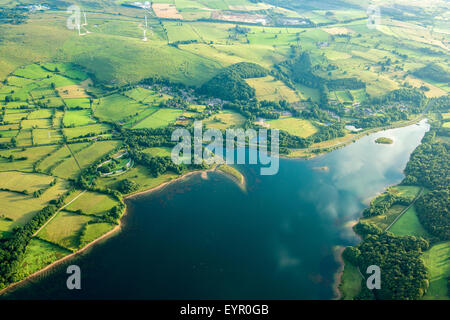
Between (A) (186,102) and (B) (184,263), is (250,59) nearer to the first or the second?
(A) (186,102)

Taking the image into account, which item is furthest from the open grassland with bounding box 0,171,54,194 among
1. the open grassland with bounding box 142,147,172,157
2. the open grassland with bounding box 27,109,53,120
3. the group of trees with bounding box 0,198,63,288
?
the open grassland with bounding box 27,109,53,120

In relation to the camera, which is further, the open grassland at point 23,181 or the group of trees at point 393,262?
the open grassland at point 23,181

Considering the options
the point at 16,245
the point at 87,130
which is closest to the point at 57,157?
the point at 87,130

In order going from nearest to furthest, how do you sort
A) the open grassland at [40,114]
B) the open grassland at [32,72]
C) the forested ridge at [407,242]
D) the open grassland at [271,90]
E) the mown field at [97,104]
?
the forested ridge at [407,242], the mown field at [97,104], the open grassland at [40,114], the open grassland at [271,90], the open grassland at [32,72]

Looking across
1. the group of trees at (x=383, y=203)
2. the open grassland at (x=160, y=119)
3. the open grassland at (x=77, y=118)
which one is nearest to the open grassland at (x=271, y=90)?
the open grassland at (x=160, y=119)

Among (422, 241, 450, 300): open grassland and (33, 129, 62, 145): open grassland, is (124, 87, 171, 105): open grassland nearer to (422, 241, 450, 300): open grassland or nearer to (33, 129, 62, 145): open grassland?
(33, 129, 62, 145): open grassland

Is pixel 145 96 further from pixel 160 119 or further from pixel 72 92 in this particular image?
pixel 72 92

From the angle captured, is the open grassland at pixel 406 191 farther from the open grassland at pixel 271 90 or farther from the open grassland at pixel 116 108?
the open grassland at pixel 116 108
